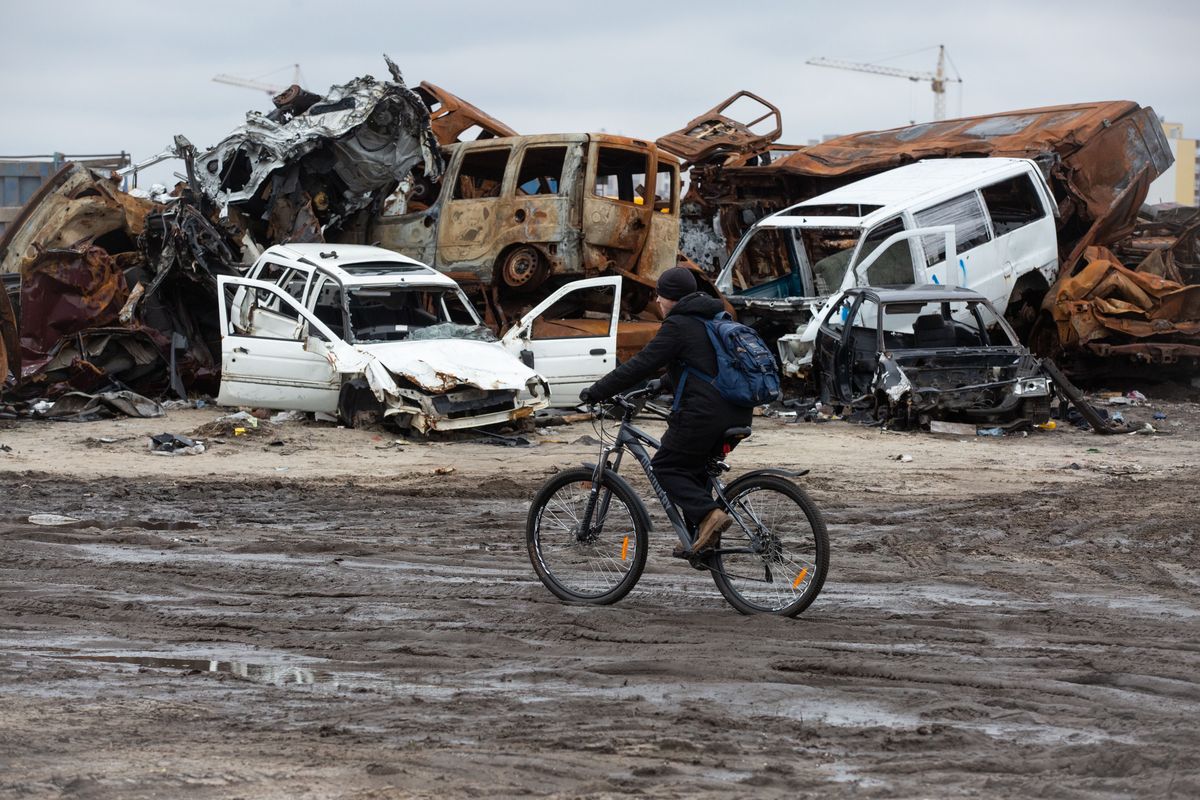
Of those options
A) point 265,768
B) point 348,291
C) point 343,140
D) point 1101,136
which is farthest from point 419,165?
point 265,768

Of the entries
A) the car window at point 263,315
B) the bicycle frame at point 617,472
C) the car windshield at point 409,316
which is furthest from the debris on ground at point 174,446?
the bicycle frame at point 617,472

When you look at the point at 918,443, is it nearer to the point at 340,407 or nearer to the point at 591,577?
the point at 340,407

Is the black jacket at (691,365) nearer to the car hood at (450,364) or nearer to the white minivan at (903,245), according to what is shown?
the car hood at (450,364)

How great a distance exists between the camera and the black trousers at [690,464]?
6.47 m

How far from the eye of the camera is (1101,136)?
63.0 ft

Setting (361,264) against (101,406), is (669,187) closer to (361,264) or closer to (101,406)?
(361,264)

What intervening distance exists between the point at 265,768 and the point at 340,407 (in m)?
9.50

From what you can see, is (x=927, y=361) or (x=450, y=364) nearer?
(x=450, y=364)

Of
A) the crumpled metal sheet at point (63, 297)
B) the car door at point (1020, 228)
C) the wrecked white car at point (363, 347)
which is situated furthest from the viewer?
the car door at point (1020, 228)

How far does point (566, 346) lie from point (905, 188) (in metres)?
5.08

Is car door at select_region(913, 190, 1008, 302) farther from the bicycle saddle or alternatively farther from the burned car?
the bicycle saddle

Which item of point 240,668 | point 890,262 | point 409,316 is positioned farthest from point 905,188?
point 240,668

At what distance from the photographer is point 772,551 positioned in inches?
255

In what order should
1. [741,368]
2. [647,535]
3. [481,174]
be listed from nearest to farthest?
[741,368] < [647,535] < [481,174]
